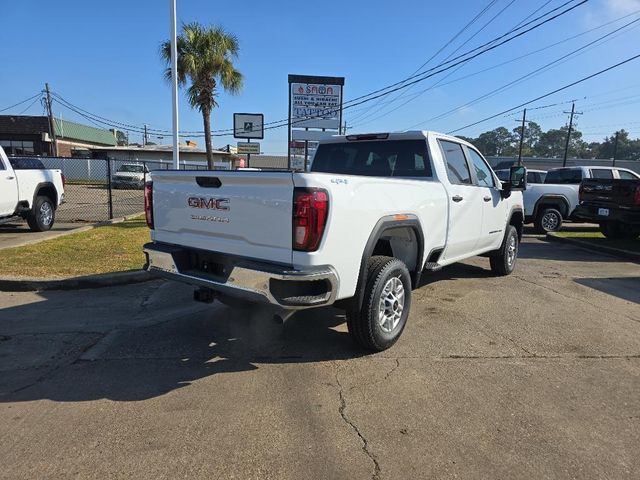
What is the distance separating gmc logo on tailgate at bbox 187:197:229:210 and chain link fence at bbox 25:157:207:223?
599mm

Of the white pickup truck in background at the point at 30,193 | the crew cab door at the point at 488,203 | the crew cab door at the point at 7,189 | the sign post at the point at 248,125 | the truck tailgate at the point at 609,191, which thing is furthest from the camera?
the sign post at the point at 248,125

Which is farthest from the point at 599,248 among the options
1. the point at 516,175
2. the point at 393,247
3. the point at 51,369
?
the point at 51,369

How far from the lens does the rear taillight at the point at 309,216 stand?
11.2 ft

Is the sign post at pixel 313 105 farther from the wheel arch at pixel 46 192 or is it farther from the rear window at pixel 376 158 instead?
the rear window at pixel 376 158

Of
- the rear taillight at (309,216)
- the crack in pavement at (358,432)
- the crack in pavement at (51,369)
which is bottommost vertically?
the crack in pavement at (51,369)

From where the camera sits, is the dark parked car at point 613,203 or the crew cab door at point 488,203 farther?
the dark parked car at point 613,203

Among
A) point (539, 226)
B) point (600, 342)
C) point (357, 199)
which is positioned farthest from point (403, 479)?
point (539, 226)

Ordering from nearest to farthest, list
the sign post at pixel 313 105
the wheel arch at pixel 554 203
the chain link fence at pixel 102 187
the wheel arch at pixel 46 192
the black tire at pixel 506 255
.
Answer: the black tire at pixel 506 255 → the wheel arch at pixel 46 192 → the wheel arch at pixel 554 203 → the chain link fence at pixel 102 187 → the sign post at pixel 313 105

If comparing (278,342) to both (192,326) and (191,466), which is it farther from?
(191,466)

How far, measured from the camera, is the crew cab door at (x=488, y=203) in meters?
6.41

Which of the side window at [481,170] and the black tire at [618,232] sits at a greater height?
the side window at [481,170]

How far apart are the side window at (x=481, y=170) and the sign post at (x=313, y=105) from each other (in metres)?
15.4

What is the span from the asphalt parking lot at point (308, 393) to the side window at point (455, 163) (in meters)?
1.58

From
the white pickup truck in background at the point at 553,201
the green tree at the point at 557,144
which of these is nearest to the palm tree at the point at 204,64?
the white pickup truck in background at the point at 553,201
